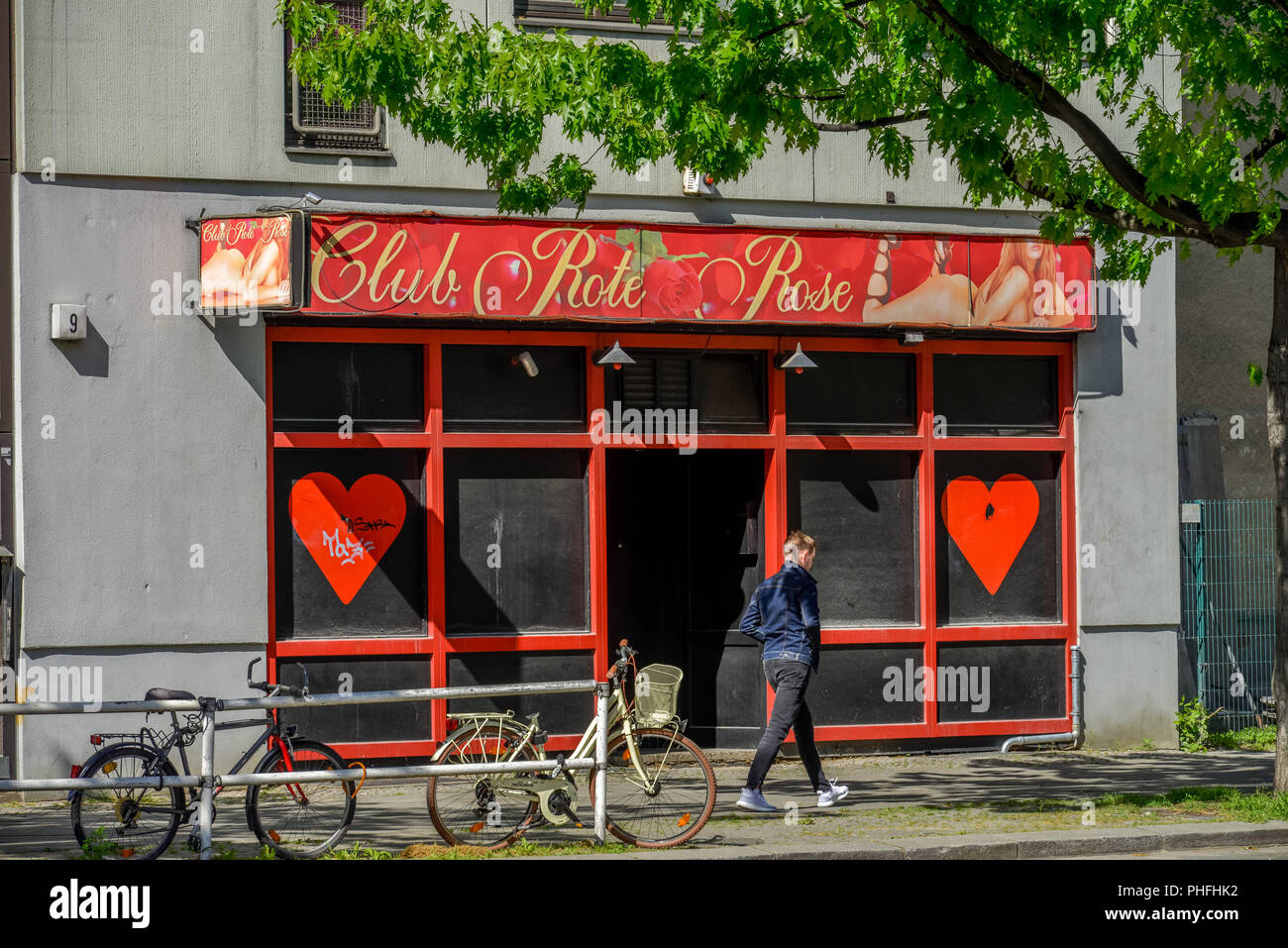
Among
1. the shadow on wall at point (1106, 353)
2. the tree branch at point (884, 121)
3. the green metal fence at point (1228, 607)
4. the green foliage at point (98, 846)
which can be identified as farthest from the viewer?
the green metal fence at point (1228, 607)

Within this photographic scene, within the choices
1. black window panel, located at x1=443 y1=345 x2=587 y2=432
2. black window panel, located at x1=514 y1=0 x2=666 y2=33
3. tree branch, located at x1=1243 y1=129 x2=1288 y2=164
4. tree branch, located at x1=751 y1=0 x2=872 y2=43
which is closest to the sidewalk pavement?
black window panel, located at x1=443 y1=345 x2=587 y2=432

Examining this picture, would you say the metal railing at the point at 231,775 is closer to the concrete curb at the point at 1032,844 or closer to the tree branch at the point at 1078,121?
the concrete curb at the point at 1032,844

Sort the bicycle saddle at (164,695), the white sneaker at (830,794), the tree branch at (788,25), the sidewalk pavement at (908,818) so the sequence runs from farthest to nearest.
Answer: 1. the white sneaker at (830,794)
2. the tree branch at (788,25)
3. the sidewalk pavement at (908,818)
4. the bicycle saddle at (164,695)

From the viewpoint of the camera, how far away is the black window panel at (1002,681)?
1323 cm

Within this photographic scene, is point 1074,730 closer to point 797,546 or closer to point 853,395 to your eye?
point 853,395

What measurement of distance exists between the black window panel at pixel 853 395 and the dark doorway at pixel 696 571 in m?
0.54

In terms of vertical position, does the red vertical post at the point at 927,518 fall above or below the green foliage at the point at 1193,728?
Result: above

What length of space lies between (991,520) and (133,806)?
25.4 feet

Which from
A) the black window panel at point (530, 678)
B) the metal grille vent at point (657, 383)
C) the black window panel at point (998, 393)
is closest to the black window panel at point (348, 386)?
the metal grille vent at point (657, 383)

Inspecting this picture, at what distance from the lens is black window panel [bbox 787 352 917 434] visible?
1308cm

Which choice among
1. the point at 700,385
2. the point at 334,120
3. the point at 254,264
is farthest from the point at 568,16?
the point at 254,264

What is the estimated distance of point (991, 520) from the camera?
44.2 feet
